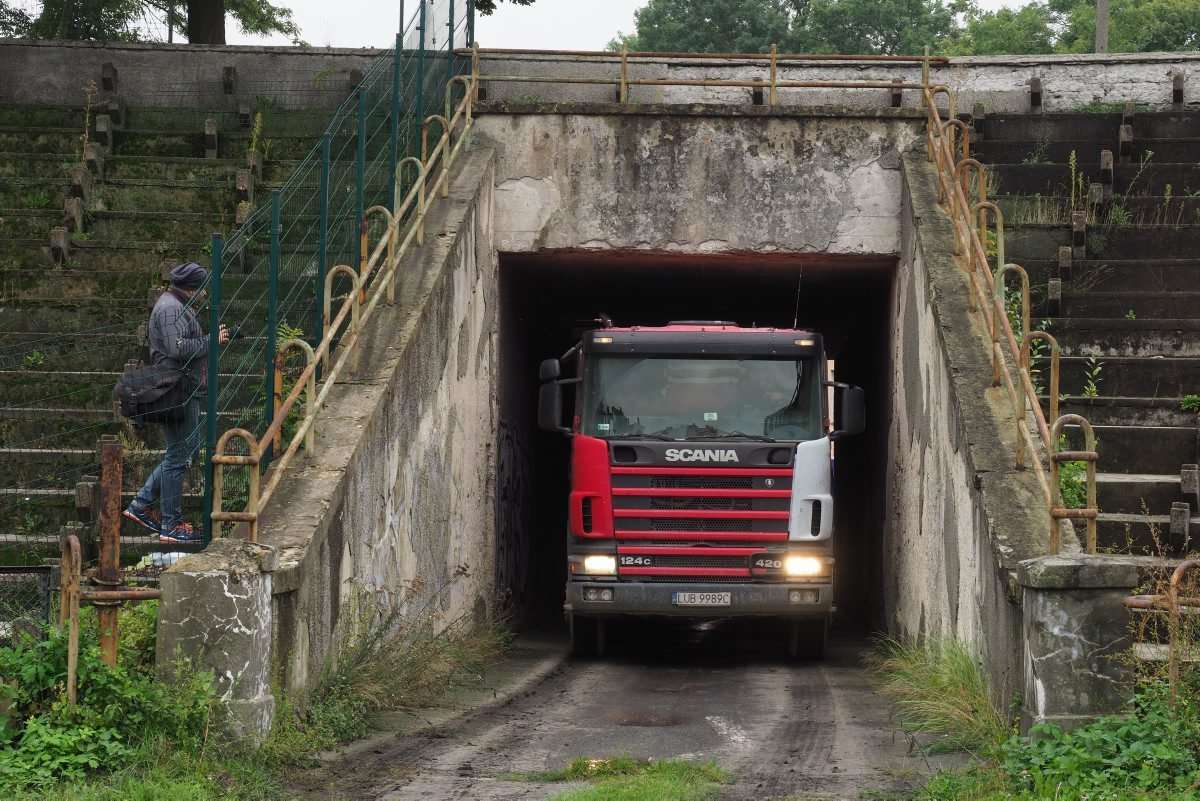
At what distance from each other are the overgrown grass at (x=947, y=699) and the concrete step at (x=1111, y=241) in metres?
5.06

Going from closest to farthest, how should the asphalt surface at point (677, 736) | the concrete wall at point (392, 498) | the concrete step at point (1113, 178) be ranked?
the asphalt surface at point (677, 736) → the concrete wall at point (392, 498) → the concrete step at point (1113, 178)

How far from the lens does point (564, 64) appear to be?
62.4 ft

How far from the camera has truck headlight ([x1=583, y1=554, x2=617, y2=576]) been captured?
13.0 m

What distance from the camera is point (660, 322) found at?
21312 millimetres

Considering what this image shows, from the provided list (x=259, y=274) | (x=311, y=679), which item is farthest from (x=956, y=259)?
(x=311, y=679)

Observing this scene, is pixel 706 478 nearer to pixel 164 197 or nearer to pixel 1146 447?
pixel 1146 447

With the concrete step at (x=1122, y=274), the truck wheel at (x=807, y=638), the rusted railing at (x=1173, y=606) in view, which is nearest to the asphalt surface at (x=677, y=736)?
the truck wheel at (x=807, y=638)

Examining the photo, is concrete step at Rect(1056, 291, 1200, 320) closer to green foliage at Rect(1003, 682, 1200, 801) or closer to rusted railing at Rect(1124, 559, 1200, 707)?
rusted railing at Rect(1124, 559, 1200, 707)

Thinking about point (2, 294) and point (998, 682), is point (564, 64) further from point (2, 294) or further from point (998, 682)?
point (998, 682)

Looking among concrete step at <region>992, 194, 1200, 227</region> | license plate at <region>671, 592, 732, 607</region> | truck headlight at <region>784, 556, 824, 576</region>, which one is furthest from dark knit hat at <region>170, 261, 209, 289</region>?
concrete step at <region>992, 194, 1200, 227</region>

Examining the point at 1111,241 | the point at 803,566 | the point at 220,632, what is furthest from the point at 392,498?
the point at 1111,241

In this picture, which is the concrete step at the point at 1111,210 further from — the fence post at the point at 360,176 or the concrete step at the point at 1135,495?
the fence post at the point at 360,176

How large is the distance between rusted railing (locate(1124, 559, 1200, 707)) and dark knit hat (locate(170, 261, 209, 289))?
6.56 meters

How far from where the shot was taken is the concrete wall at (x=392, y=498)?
7895mm
